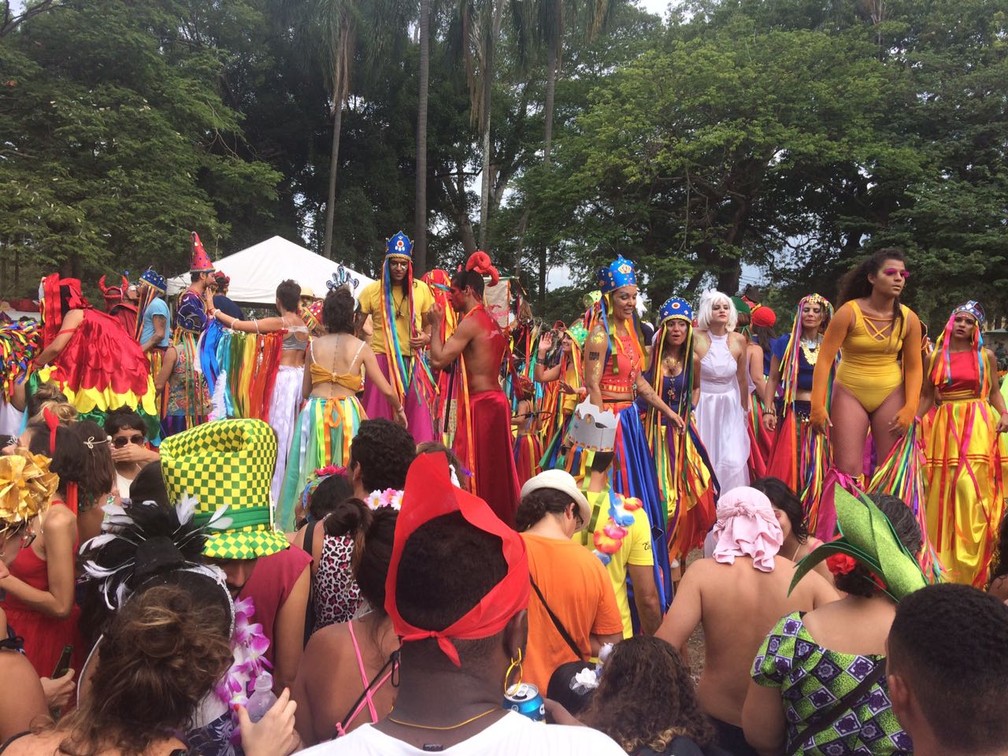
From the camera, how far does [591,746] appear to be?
1345 millimetres

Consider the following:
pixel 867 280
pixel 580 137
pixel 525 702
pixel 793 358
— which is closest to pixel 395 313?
pixel 793 358

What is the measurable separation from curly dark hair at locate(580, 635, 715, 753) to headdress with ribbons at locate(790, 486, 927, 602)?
1.47ft

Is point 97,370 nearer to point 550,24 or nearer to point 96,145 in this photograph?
point 96,145

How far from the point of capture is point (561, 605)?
295cm

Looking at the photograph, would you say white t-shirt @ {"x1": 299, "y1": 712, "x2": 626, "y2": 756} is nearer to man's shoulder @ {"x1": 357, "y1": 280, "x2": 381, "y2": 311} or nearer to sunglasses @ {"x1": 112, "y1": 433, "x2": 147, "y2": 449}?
sunglasses @ {"x1": 112, "y1": 433, "x2": 147, "y2": 449}

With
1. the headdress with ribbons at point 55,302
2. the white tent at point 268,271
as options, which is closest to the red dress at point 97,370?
the headdress with ribbons at point 55,302

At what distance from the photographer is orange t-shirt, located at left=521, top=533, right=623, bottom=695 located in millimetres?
2916

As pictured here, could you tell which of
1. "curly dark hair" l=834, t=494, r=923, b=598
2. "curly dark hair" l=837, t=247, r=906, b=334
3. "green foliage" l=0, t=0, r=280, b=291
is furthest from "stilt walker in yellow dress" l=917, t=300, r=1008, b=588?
"green foliage" l=0, t=0, r=280, b=291

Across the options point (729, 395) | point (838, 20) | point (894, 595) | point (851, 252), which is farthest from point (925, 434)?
point (838, 20)

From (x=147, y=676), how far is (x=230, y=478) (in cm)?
94

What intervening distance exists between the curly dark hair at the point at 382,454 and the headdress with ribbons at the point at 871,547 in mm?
1660

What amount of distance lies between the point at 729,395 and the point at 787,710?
546 cm

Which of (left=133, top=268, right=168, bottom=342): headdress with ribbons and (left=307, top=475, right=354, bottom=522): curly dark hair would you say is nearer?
(left=307, top=475, right=354, bottom=522): curly dark hair

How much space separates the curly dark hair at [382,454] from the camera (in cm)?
339
